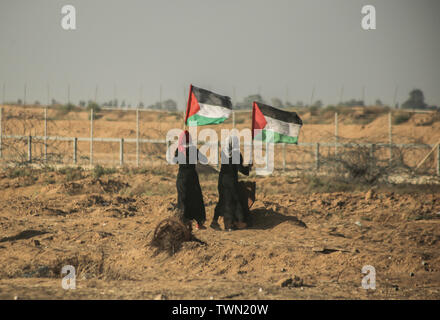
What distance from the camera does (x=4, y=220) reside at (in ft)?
35.5

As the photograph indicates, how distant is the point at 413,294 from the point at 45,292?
4068 millimetres

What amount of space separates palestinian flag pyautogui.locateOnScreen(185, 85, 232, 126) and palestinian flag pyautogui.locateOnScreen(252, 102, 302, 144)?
2.36 ft

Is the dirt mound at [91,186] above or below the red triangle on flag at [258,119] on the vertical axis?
below

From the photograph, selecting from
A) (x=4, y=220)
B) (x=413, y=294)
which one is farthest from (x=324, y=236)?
(x=4, y=220)

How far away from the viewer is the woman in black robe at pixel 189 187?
1003 cm

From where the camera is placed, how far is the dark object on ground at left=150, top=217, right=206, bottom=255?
8.37 metres

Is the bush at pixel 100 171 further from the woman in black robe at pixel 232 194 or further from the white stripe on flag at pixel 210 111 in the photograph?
the woman in black robe at pixel 232 194

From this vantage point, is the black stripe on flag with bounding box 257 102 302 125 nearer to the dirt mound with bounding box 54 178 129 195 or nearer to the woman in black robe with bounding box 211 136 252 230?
the woman in black robe with bounding box 211 136 252 230

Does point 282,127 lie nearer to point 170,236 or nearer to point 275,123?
point 275,123

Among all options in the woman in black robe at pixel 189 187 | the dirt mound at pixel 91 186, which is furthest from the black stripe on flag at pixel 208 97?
the dirt mound at pixel 91 186

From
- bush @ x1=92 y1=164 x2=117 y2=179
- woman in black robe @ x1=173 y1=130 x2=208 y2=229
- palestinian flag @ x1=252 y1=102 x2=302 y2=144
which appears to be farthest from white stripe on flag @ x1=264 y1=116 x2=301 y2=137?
bush @ x1=92 y1=164 x2=117 y2=179

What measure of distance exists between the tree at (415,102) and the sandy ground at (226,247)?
41.1m
